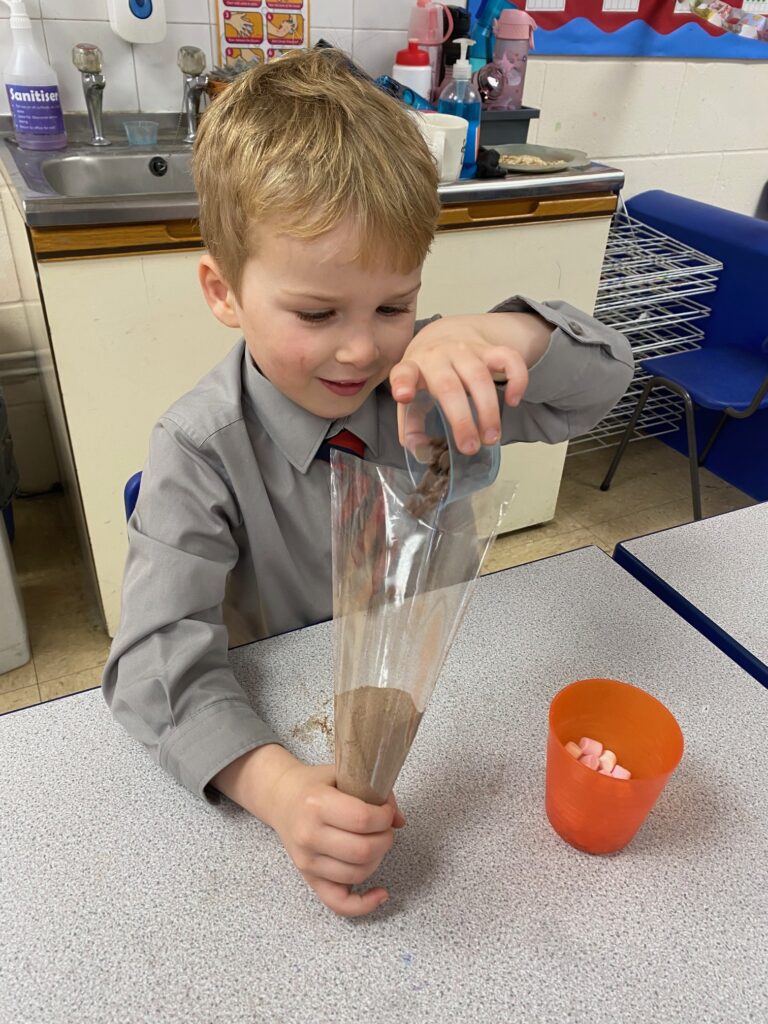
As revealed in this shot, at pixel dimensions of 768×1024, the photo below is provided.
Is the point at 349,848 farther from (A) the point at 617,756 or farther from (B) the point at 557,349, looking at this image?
(B) the point at 557,349

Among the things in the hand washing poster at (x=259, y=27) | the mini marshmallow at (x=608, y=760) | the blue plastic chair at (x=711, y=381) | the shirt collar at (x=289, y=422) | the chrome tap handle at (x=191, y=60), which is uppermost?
the hand washing poster at (x=259, y=27)

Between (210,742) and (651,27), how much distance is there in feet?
8.19

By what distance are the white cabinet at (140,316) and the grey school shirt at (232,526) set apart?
61 centimetres

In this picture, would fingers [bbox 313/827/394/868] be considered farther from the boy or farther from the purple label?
the purple label

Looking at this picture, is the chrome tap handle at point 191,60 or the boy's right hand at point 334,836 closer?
the boy's right hand at point 334,836

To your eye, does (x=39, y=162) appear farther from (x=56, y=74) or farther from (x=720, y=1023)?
(x=720, y=1023)

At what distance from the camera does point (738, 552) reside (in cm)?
93

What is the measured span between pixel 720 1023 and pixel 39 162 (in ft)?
5.94

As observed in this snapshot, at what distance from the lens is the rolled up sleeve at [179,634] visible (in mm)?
627

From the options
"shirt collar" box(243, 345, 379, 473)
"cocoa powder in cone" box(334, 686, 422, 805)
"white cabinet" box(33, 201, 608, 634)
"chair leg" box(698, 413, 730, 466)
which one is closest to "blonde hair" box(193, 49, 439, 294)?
"shirt collar" box(243, 345, 379, 473)

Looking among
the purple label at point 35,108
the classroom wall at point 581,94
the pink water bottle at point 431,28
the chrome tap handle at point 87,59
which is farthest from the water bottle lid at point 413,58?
the purple label at point 35,108

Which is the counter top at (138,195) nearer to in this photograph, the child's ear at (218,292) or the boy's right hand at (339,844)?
the child's ear at (218,292)

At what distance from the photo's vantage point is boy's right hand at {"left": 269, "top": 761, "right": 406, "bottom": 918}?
52 cm

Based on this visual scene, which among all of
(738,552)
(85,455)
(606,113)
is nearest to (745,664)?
(738,552)
